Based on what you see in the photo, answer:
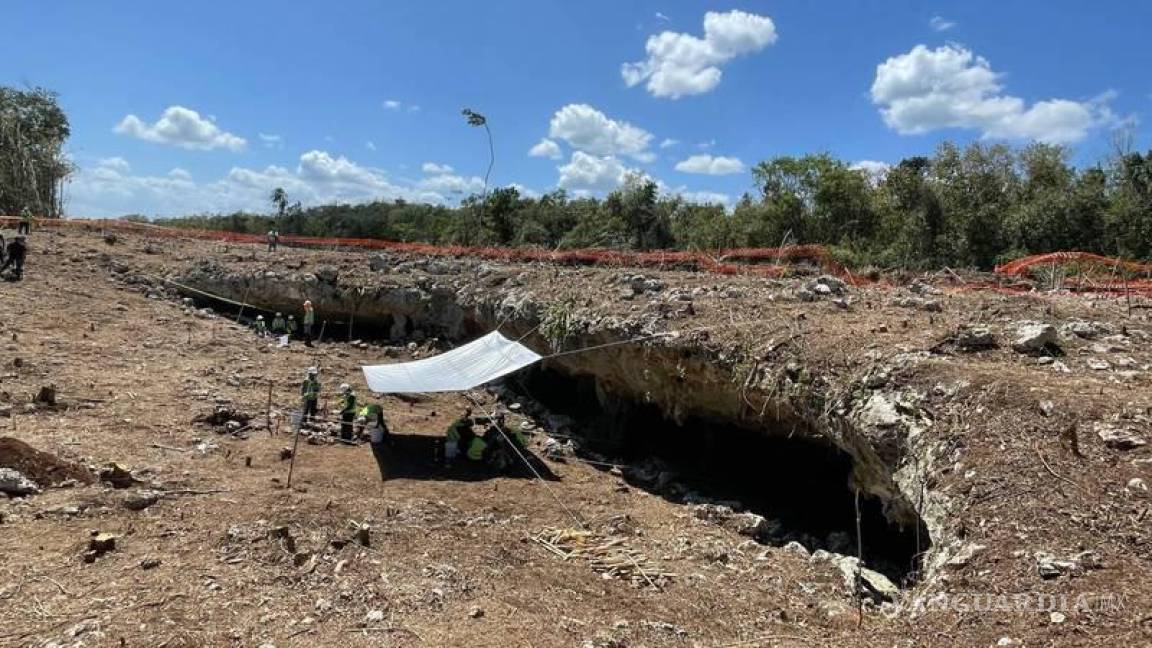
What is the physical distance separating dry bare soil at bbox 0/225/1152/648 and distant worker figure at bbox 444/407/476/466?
49cm

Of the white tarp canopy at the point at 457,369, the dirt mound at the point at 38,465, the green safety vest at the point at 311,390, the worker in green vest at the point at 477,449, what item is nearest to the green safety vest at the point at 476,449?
the worker in green vest at the point at 477,449

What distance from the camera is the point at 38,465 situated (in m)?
7.72

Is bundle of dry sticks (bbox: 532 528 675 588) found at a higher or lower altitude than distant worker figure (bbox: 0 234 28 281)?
lower

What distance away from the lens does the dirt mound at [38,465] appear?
758 centimetres

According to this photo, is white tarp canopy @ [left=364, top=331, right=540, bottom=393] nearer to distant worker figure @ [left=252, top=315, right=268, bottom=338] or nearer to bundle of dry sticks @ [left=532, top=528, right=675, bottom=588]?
bundle of dry sticks @ [left=532, top=528, right=675, bottom=588]

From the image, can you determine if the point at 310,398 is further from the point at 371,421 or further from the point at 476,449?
the point at 476,449

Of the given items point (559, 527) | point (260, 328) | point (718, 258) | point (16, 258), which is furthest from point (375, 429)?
point (16, 258)

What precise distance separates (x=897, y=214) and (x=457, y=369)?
20661 millimetres

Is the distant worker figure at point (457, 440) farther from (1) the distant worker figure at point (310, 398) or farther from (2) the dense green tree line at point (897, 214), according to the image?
(2) the dense green tree line at point (897, 214)

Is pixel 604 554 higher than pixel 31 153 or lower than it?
lower

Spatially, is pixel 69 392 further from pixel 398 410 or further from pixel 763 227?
pixel 763 227

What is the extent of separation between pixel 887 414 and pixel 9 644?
7728mm

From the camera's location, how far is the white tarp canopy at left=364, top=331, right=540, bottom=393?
11.2m

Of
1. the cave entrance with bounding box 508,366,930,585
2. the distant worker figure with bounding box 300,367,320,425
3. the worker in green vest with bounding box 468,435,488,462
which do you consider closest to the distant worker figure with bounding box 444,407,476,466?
the worker in green vest with bounding box 468,435,488,462
